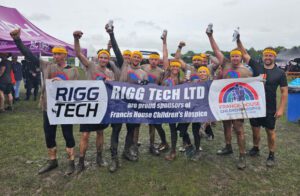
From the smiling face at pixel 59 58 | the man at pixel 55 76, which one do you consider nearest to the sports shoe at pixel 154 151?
the man at pixel 55 76

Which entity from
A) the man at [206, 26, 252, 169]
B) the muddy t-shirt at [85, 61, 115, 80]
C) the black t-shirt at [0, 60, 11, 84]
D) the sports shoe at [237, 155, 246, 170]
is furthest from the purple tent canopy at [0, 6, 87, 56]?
the sports shoe at [237, 155, 246, 170]

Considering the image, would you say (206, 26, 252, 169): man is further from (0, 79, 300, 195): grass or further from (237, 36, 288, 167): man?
(0, 79, 300, 195): grass

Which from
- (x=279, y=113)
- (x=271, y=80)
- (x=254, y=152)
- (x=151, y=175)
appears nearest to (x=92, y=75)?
(x=151, y=175)

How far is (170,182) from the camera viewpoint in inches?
171

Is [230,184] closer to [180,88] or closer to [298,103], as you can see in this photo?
[180,88]

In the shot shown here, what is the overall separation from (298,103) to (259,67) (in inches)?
173

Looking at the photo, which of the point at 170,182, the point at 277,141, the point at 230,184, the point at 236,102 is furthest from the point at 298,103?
the point at 170,182

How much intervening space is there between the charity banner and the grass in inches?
36.7

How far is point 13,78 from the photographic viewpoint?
1057 cm

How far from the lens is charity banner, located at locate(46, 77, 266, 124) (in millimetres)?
4555

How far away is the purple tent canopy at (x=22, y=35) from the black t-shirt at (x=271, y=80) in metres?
8.06

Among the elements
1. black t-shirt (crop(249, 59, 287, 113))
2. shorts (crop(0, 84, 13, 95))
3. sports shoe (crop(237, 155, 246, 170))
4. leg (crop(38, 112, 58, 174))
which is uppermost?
black t-shirt (crop(249, 59, 287, 113))

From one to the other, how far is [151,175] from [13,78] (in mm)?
8586

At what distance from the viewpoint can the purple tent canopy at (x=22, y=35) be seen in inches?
352
